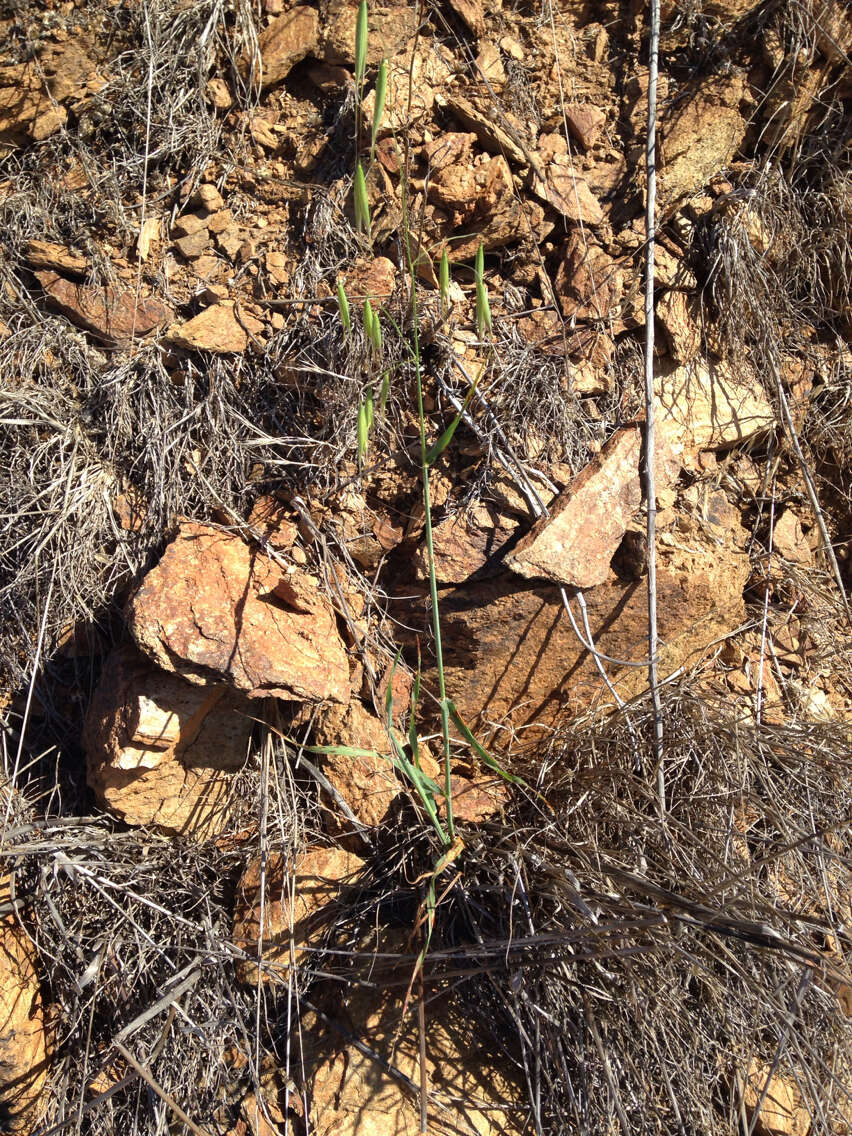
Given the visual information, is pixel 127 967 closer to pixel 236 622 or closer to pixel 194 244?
pixel 236 622

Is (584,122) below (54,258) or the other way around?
the other way around

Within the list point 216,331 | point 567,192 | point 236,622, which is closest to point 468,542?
point 236,622

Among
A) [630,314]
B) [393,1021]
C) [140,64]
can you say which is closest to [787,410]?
[630,314]

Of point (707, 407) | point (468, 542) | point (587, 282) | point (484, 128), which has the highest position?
point (484, 128)

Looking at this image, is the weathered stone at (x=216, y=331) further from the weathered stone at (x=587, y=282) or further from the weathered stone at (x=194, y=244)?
the weathered stone at (x=587, y=282)

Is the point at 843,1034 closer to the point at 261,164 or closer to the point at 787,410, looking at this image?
the point at 787,410

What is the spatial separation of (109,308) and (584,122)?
1.24m

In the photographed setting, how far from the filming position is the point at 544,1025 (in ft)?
5.09

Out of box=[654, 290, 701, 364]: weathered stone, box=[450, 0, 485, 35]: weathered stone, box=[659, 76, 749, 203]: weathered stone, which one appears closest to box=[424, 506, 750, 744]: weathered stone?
box=[654, 290, 701, 364]: weathered stone

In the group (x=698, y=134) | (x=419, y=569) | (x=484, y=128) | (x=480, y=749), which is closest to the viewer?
(x=480, y=749)

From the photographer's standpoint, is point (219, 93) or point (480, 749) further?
point (219, 93)

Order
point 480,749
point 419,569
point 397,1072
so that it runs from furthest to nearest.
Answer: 1. point 419,569
2. point 397,1072
3. point 480,749

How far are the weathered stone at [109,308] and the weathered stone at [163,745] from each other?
77 centimetres

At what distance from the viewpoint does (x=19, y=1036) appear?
163 cm
